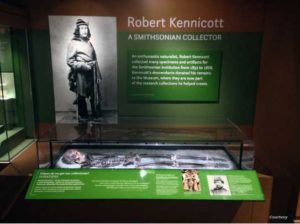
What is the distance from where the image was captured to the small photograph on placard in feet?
6.28

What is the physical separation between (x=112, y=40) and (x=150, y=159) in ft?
6.73

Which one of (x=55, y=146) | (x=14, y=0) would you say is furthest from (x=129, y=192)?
(x=14, y=0)

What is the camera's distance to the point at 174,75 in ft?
12.3

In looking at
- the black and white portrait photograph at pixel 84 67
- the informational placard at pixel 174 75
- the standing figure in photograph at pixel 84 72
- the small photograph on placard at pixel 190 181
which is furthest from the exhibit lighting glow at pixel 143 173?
the standing figure in photograph at pixel 84 72

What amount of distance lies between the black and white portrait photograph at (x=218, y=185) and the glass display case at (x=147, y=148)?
0.16 meters

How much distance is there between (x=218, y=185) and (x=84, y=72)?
8.36 feet

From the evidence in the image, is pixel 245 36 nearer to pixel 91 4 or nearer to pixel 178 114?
pixel 178 114

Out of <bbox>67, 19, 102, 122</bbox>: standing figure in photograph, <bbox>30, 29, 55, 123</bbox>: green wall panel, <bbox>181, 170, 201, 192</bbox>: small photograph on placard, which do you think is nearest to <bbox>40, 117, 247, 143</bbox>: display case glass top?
<bbox>181, 170, 201, 192</bbox>: small photograph on placard

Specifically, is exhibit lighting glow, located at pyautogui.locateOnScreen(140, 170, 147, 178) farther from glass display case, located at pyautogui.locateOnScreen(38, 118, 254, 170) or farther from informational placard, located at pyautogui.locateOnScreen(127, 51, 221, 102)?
informational placard, located at pyautogui.locateOnScreen(127, 51, 221, 102)

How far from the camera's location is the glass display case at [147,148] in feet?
6.96

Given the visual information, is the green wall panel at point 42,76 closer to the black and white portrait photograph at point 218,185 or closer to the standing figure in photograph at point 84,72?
the standing figure in photograph at point 84,72

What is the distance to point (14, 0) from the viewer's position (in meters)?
3.46

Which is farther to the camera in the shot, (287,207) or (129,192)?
(287,207)

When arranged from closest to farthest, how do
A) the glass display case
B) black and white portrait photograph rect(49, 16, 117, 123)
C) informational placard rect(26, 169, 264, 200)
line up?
informational placard rect(26, 169, 264, 200), the glass display case, black and white portrait photograph rect(49, 16, 117, 123)
